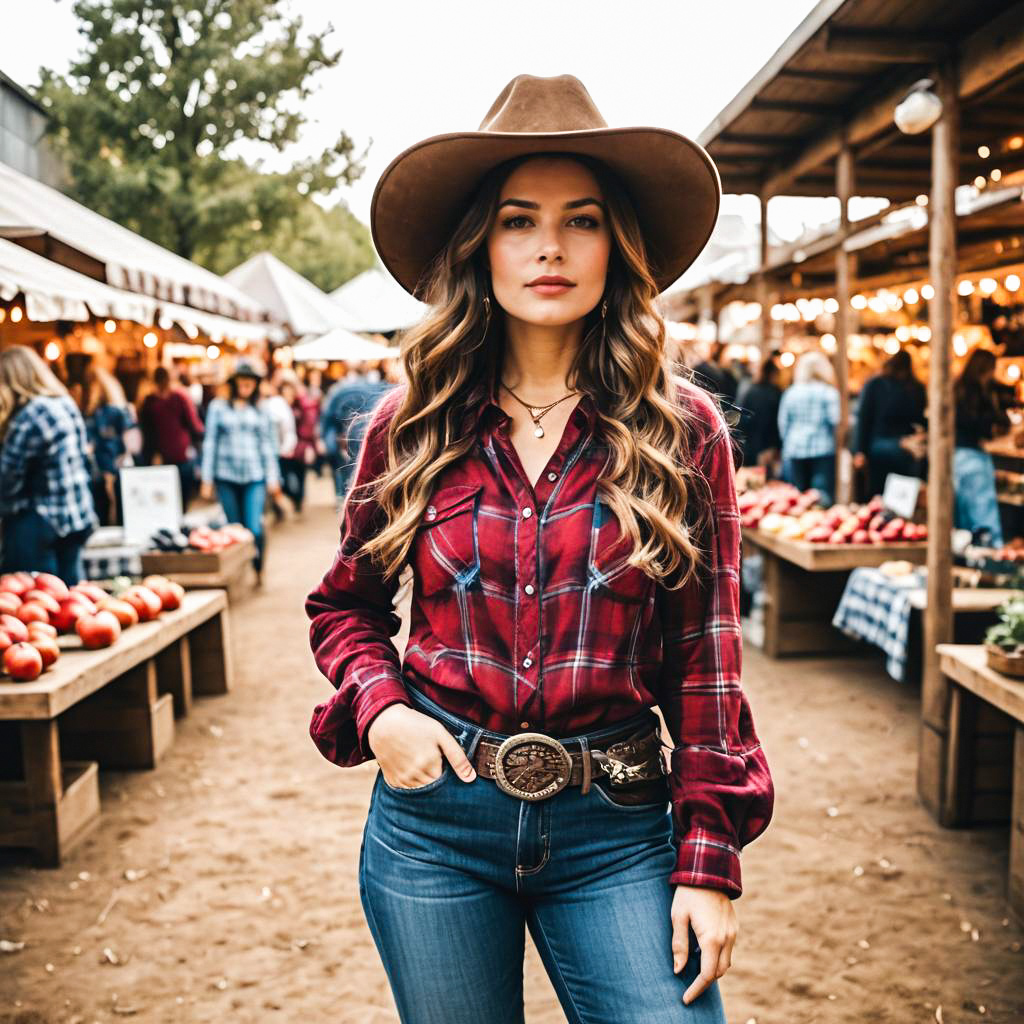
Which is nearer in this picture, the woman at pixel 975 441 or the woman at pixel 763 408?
the woman at pixel 975 441

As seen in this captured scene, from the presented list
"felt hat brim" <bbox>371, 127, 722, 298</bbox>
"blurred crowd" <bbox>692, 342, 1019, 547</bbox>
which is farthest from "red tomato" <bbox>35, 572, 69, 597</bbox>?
"felt hat brim" <bbox>371, 127, 722, 298</bbox>

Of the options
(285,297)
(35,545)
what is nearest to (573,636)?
(35,545)

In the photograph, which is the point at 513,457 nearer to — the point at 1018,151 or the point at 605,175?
the point at 605,175

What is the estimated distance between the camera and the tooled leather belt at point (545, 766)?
1.53 meters

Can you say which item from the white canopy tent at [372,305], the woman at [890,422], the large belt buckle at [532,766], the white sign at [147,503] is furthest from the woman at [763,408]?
the white canopy tent at [372,305]

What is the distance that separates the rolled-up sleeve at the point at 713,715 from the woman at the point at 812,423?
769 cm

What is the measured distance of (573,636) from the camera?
1.56m

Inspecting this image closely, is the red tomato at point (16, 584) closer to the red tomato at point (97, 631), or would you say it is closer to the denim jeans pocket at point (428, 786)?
the red tomato at point (97, 631)

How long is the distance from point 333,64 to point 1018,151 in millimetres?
16373

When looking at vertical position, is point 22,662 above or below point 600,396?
below

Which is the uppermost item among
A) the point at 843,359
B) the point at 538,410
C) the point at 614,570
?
the point at 843,359

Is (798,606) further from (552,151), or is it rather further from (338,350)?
(338,350)

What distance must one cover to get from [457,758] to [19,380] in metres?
5.07

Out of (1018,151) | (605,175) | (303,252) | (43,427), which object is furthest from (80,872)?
(303,252)
